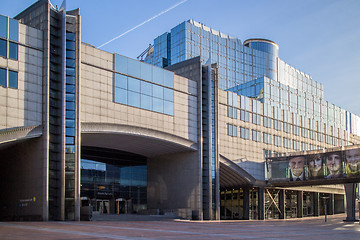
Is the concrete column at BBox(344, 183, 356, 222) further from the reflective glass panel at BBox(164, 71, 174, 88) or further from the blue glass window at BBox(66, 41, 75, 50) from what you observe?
the blue glass window at BBox(66, 41, 75, 50)

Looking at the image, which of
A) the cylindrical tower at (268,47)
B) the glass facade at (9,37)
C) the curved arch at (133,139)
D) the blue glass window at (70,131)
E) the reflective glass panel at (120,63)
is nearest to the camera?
the glass facade at (9,37)

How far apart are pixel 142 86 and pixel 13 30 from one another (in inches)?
604

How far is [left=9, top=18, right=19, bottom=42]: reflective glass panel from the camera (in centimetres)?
3772

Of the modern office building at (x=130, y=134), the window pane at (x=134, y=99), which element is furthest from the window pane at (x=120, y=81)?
the window pane at (x=134, y=99)

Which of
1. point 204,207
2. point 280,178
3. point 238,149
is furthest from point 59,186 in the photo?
point 280,178

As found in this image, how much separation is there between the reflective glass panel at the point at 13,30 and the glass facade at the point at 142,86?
36.2ft

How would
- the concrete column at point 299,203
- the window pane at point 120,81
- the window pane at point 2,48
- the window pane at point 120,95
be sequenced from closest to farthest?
the window pane at point 2,48
the window pane at point 120,95
the window pane at point 120,81
the concrete column at point 299,203

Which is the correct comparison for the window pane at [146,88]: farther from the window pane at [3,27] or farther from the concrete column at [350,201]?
the concrete column at [350,201]

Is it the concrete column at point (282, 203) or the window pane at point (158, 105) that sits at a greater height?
the window pane at point (158, 105)

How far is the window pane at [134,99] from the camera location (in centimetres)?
4750

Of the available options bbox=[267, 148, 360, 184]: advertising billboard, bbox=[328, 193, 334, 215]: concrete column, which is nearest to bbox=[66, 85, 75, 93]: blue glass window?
bbox=[267, 148, 360, 184]: advertising billboard

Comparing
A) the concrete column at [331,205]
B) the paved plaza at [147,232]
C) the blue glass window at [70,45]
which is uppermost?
the blue glass window at [70,45]

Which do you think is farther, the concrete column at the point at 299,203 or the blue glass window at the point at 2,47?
the concrete column at the point at 299,203

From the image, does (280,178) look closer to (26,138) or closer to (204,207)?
(204,207)
